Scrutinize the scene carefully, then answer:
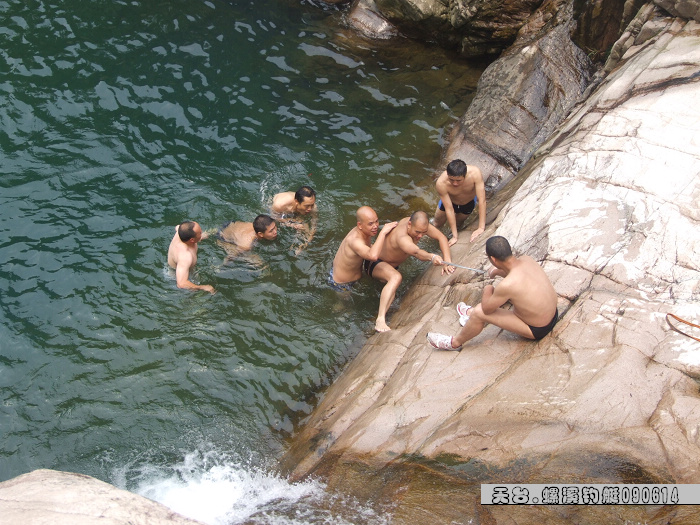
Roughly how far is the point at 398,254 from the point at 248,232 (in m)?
A: 2.75

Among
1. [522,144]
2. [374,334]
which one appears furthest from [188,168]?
[522,144]

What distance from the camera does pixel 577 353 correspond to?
5.93 meters

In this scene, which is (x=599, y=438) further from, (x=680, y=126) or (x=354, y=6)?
(x=354, y=6)

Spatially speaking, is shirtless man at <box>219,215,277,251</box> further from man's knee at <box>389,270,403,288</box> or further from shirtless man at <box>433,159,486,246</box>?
shirtless man at <box>433,159,486,246</box>

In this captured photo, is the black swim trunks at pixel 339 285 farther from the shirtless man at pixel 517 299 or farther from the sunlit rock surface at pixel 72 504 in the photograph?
the sunlit rock surface at pixel 72 504

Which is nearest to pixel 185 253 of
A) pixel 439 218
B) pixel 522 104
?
pixel 439 218

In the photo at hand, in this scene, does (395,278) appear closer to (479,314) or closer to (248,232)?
(479,314)

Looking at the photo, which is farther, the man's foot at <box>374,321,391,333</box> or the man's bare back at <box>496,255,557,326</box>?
the man's foot at <box>374,321,391,333</box>

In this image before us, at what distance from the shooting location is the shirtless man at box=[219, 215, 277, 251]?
9305 millimetres

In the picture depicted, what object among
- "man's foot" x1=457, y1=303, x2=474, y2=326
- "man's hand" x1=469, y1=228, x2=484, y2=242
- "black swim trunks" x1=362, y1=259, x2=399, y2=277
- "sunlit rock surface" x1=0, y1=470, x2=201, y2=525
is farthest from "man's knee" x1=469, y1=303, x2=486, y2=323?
"sunlit rock surface" x1=0, y1=470, x2=201, y2=525

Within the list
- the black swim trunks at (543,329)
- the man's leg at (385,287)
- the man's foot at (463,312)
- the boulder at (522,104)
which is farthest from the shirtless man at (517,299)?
the boulder at (522,104)

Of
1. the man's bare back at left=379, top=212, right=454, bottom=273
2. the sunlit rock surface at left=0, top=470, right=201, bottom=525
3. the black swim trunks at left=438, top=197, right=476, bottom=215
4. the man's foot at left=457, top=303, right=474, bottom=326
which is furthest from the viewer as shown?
the black swim trunks at left=438, top=197, right=476, bottom=215

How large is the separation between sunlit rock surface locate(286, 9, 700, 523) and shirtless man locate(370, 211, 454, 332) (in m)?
0.29

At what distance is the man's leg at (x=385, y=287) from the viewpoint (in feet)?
27.6
